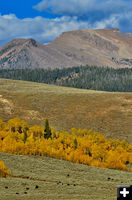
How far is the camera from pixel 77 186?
3669 centimetres

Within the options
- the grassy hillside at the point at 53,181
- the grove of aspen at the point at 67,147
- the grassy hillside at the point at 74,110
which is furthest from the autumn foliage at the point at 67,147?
the grassy hillside at the point at 74,110

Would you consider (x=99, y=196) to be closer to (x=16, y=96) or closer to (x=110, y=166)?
(x=110, y=166)

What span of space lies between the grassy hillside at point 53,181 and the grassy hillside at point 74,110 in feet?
176

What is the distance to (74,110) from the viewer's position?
414ft

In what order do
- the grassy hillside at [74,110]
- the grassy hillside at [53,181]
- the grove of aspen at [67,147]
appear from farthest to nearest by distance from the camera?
the grassy hillside at [74,110], the grove of aspen at [67,147], the grassy hillside at [53,181]

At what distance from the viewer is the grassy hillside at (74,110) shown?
111 m

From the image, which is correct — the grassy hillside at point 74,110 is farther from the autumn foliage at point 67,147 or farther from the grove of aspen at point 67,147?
the autumn foliage at point 67,147

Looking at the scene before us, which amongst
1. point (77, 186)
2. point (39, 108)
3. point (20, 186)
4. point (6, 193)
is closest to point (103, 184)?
point (77, 186)

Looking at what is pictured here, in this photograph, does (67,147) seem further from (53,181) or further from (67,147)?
(53,181)

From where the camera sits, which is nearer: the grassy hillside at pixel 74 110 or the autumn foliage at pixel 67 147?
the autumn foliage at pixel 67 147

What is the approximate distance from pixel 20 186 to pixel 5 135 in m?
50.2

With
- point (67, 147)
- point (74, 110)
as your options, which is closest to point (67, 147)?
point (67, 147)

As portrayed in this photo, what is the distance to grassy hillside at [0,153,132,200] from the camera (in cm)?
3206

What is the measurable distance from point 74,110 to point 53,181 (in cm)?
8803
